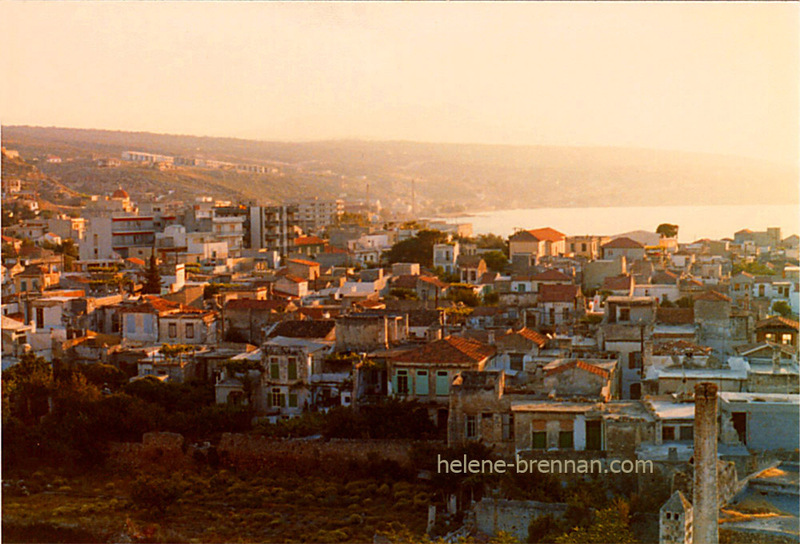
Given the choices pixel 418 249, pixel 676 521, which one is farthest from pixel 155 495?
pixel 418 249

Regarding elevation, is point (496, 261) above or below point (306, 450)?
above

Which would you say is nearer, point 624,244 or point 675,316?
point 675,316

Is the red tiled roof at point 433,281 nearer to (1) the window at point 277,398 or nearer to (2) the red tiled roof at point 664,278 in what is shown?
(2) the red tiled roof at point 664,278

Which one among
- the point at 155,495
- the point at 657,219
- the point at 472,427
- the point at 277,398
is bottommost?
the point at 155,495

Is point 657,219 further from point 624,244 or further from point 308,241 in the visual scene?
point 308,241

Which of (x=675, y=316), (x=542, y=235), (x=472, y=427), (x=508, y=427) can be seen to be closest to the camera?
(x=508, y=427)

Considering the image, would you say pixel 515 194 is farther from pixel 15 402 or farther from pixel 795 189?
pixel 15 402
